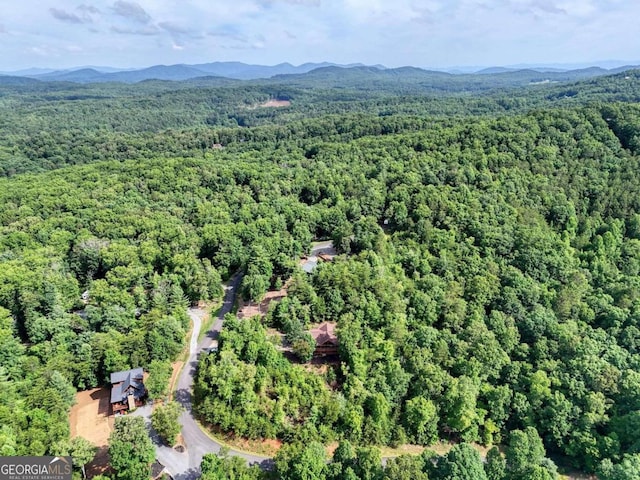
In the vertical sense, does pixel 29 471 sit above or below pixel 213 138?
below

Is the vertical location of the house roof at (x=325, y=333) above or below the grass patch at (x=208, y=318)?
above

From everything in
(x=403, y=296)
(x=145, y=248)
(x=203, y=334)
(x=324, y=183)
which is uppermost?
(x=324, y=183)

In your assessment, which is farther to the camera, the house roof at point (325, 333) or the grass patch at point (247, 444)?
the house roof at point (325, 333)

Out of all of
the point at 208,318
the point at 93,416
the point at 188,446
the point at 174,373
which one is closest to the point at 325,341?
the point at 174,373

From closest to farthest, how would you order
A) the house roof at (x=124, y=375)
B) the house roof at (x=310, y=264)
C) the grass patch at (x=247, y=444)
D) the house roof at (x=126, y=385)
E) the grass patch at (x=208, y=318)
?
the grass patch at (x=247, y=444), the house roof at (x=126, y=385), the house roof at (x=124, y=375), the grass patch at (x=208, y=318), the house roof at (x=310, y=264)

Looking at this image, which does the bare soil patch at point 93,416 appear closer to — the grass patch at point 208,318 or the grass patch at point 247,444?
the grass patch at point 247,444

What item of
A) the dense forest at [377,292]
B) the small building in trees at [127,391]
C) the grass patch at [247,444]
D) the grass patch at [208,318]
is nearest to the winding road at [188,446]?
the grass patch at [247,444]

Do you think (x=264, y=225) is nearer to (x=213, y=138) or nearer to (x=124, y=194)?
(x=124, y=194)

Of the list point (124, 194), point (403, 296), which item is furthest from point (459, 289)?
point (124, 194)
